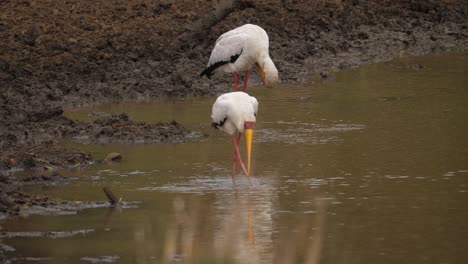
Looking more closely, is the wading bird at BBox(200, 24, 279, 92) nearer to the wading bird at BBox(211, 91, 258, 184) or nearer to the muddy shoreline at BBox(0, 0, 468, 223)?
the muddy shoreline at BBox(0, 0, 468, 223)

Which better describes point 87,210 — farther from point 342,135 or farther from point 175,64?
point 175,64

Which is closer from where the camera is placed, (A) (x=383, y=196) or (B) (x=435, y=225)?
(B) (x=435, y=225)

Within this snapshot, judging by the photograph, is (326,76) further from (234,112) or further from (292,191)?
(292,191)

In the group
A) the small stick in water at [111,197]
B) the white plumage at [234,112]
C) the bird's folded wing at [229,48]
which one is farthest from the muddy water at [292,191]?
the bird's folded wing at [229,48]

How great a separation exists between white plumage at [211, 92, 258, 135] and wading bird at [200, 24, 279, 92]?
2639 mm

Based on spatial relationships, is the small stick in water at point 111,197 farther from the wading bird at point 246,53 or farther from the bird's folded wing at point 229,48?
the bird's folded wing at point 229,48

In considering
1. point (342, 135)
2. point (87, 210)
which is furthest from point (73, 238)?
point (342, 135)

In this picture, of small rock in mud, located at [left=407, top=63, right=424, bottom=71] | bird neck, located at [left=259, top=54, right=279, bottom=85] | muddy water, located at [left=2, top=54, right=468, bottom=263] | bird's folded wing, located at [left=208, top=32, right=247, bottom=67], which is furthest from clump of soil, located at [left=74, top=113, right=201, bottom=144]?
small rock in mud, located at [left=407, top=63, right=424, bottom=71]

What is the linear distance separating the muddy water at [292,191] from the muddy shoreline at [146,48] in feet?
1.89

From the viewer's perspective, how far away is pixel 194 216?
10297mm

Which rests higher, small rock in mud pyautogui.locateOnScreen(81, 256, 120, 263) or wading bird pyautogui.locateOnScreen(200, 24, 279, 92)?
wading bird pyautogui.locateOnScreen(200, 24, 279, 92)

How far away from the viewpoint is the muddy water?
923cm

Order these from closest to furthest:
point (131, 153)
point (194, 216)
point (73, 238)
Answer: point (73, 238)
point (194, 216)
point (131, 153)

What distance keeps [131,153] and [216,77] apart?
491 centimetres
